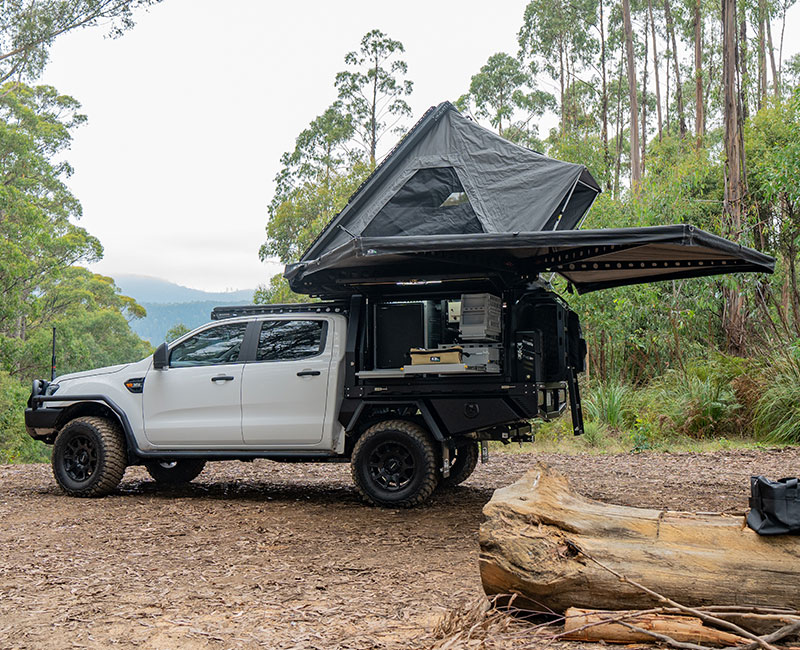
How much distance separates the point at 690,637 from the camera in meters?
3.45

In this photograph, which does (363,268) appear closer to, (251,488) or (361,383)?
(361,383)

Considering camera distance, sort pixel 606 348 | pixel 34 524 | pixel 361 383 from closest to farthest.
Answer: pixel 34 524 → pixel 361 383 → pixel 606 348

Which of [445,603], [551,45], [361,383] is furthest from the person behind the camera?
[551,45]

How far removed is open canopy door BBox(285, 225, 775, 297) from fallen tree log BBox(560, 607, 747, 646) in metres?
2.78

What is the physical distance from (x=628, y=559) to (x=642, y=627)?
0.41 metres

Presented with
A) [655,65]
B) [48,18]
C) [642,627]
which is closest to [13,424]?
[48,18]

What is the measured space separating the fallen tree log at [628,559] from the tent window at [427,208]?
3.36 m

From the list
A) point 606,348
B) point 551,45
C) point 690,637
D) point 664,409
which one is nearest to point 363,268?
point 690,637

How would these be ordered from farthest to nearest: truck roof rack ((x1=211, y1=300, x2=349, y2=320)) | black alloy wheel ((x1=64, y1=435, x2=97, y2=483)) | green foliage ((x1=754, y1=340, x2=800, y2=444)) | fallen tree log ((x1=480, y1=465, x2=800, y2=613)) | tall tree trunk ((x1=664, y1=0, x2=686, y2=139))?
tall tree trunk ((x1=664, y1=0, x2=686, y2=139))
green foliage ((x1=754, y1=340, x2=800, y2=444))
black alloy wheel ((x1=64, y1=435, x2=97, y2=483))
truck roof rack ((x1=211, y1=300, x2=349, y2=320))
fallen tree log ((x1=480, y1=465, x2=800, y2=613))

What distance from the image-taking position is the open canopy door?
560 centimetres

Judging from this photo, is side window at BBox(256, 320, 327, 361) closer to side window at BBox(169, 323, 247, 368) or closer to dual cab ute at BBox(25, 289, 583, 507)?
dual cab ute at BBox(25, 289, 583, 507)

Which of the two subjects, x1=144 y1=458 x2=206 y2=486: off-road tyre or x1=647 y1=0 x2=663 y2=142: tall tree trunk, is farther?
x1=647 y1=0 x2=663 y2=142: tall tree trunk

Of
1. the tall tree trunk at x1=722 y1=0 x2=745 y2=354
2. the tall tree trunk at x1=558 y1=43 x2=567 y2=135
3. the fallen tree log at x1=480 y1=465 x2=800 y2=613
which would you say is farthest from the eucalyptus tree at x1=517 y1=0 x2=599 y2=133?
the fallen tree log at x1=480 y1=465 x2=800 y2=613

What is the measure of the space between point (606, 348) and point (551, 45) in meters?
23.7
